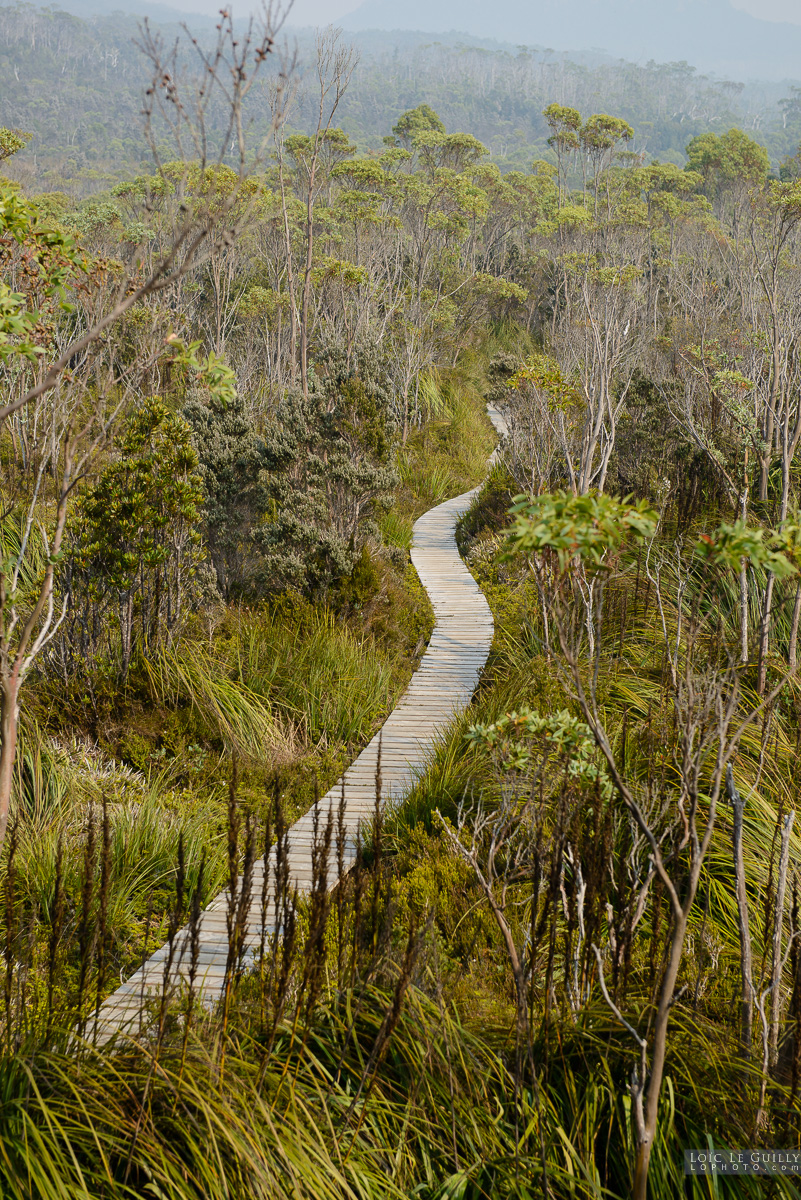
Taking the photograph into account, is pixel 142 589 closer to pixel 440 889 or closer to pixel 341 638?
pixel 341 638

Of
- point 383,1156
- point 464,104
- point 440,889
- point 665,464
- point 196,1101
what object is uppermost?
→ point 464,104

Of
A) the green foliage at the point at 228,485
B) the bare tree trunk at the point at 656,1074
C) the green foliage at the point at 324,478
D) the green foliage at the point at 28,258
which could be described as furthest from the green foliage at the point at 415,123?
the bare tree trunk at the point at 656,1074

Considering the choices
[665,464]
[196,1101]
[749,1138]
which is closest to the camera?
[196,1101]

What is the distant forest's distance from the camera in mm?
89312

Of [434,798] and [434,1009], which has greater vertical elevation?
[434,1009]

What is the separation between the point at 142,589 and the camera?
5965 millimetres

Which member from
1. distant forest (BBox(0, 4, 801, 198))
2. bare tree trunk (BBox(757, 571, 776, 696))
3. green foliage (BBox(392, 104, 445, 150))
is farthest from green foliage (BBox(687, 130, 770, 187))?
bare tree trunk (BBox(757, 571, 776, 696))

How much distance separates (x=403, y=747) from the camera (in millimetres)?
5879

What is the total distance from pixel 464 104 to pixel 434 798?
14769 cm

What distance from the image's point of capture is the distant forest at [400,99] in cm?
8931

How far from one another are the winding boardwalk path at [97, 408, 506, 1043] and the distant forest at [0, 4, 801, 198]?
6289cm

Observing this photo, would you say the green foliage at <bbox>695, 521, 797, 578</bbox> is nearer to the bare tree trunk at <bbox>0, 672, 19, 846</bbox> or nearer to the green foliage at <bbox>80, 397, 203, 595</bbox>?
the bare tree trunk at <bbox>0, 672, 19, 846</bbox>

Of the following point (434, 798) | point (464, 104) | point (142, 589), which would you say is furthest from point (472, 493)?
point (464, 104)

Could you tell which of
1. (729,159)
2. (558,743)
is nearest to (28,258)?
(558,743)
